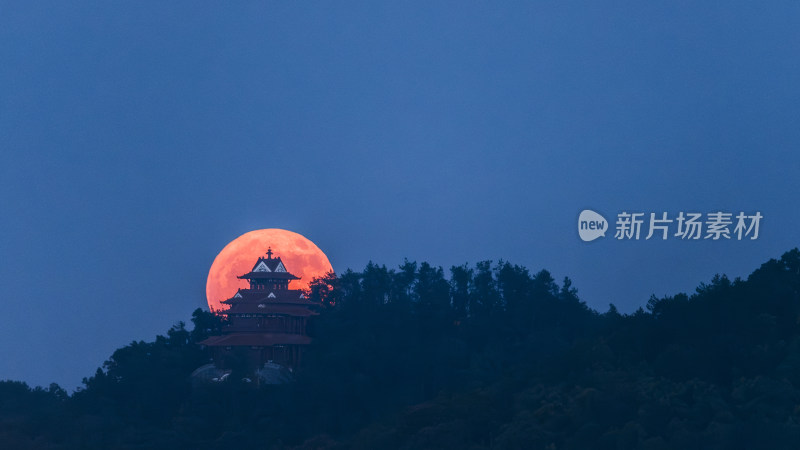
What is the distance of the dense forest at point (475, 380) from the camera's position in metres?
37.1

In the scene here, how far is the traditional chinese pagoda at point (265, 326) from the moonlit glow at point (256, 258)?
7.12 ft

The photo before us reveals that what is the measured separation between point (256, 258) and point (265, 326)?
5891 mm

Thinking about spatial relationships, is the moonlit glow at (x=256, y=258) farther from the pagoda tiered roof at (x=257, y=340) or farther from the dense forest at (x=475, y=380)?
the pagoda tiered roof at (x=257, y=340)

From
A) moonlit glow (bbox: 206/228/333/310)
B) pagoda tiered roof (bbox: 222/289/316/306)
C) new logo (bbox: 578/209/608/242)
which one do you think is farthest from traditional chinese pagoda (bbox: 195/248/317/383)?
new logo (bbox: 578/209/608/242)

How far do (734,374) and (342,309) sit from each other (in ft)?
78.5

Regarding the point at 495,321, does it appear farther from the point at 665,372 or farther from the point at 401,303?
the point at 665,372

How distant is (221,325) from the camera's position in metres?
62.2

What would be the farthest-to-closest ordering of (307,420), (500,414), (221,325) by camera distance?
1. (221,325)
2. (307,420)
3. (500,414)

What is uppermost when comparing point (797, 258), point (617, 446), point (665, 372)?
point (797, 258)

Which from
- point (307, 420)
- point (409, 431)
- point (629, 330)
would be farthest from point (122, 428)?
point (629, 330)

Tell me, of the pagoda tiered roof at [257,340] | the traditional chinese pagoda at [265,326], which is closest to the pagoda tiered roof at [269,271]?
the traditional chinese pagoda at [265,326]

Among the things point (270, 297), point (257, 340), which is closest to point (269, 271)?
point (270, 297)

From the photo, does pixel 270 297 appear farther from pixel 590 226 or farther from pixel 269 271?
pixel 590 226

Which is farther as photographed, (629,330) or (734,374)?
(629,330)
